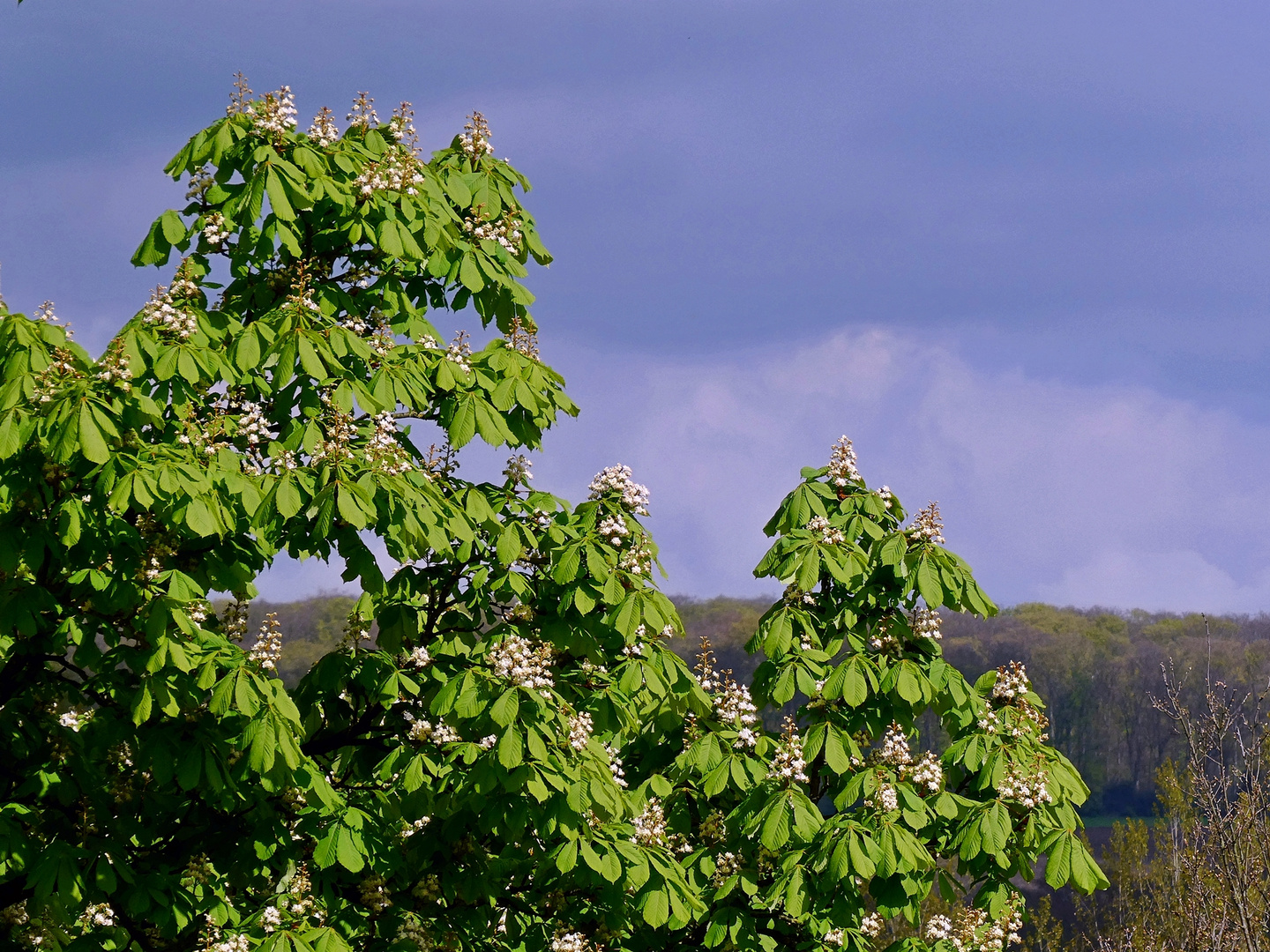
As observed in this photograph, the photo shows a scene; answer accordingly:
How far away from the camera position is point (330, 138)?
9922 millimetres

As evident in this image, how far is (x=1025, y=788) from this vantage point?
923 cm

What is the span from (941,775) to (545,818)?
3.34 metres

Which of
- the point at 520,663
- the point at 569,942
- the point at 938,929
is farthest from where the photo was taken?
the point at 938,929

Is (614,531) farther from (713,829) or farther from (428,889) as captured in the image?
(428,889)

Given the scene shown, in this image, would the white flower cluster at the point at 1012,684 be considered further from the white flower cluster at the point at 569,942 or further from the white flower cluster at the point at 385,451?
the white flower cluster at the point at 385,451

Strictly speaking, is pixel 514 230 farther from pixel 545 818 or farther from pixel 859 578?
pixel 545 818

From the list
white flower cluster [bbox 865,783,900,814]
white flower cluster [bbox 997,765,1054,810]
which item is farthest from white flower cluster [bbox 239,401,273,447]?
white flower cluster [bbox 997,765,1054,810]

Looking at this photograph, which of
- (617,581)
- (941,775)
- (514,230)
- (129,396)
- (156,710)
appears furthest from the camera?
(514,230)

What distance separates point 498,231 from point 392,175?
3.76 feet

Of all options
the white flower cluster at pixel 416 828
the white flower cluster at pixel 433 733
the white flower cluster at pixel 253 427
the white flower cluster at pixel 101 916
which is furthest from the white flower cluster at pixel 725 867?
the white flower cluster at pixel 253 427

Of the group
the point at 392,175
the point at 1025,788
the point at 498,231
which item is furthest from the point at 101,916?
the point at 1025,788

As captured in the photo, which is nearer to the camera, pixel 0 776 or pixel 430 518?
pixel 430 518

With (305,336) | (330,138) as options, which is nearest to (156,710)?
(305,336)

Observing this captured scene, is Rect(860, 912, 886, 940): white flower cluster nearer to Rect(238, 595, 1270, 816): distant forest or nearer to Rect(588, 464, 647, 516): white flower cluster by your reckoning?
Rect(588, 464, 647, 516): white flower cluster
